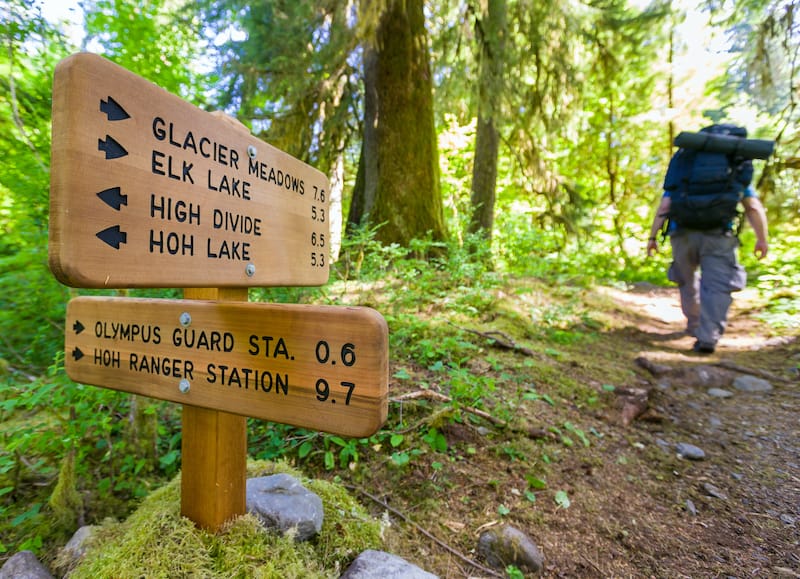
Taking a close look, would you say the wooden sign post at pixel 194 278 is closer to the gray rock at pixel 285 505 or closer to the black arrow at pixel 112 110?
the black arrow at pixel 112 110

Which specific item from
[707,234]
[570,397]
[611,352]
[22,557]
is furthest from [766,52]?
[22,557]

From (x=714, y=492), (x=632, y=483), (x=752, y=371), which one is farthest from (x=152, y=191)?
(x=752, y=371)

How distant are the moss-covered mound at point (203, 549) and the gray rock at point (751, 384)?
3.76m

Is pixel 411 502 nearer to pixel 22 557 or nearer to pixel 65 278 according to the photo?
pixel 22 557

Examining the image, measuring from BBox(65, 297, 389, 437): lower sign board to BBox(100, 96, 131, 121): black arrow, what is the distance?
487 millimetres

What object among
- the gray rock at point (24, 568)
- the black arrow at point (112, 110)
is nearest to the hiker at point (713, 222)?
the black arrow at point (112, 110)

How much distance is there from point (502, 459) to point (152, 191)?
207 centimetres

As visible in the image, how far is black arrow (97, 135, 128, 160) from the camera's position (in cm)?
86

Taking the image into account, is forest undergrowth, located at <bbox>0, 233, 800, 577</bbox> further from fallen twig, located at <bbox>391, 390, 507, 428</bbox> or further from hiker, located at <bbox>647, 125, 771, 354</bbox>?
hiker, located at <bbox>647, 125, 771, 354</bbox>

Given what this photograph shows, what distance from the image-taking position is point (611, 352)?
432 centimetres

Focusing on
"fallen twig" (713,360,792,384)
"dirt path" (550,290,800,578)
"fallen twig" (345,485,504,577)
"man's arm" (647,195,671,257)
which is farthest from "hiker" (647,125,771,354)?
"fallen twig" (345,485,504,577)

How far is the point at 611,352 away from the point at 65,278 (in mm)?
4699

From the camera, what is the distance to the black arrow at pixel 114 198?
86 centimetres

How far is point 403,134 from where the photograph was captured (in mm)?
5309
